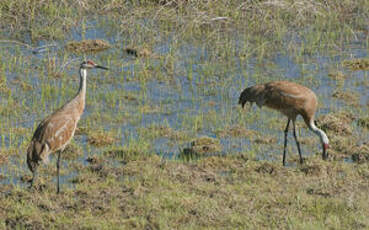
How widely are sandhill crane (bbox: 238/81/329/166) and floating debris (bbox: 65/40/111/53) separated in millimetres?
4987

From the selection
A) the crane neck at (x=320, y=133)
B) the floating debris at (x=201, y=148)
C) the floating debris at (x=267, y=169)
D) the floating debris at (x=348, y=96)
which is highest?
the floating debris at (x=348, y=96)

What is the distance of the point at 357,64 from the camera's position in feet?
48.6

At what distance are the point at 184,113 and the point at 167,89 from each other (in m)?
1.15

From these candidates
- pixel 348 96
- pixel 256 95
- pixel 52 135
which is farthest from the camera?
pixel 348 96

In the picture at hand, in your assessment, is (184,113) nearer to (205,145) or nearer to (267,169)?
(205,145)

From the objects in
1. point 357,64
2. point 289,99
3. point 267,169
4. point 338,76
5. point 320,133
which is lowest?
point 267,169

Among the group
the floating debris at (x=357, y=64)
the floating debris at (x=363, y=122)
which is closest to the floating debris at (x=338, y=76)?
the floating debris at (x=357, y=64)

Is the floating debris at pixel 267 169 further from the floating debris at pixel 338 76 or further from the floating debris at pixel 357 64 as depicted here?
the floating debris at pixel 357 64

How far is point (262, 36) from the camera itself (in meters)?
16.1

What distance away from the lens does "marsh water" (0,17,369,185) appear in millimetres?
11305

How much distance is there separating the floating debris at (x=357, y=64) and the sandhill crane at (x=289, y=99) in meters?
4.11

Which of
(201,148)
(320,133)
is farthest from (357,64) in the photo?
(201,148)

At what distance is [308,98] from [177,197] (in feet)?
9.08

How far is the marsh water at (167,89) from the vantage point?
11305 millimetres
